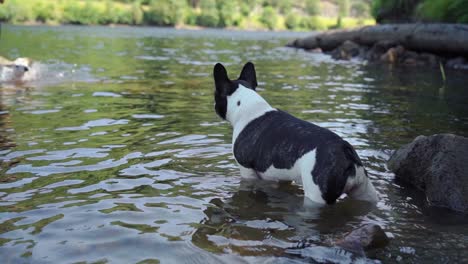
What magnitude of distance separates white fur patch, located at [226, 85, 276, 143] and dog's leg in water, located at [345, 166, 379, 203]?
1662 mm

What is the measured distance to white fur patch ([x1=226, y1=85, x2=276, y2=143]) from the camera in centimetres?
662

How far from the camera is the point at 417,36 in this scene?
26.3 m

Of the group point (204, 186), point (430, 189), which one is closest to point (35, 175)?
point (204, 186)

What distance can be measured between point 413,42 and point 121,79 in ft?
54.8

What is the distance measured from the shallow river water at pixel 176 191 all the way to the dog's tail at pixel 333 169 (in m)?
0.34

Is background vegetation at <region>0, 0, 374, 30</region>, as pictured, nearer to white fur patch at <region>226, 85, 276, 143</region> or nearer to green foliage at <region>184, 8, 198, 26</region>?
green foliage at <region>184, 8, 198, 26</region>

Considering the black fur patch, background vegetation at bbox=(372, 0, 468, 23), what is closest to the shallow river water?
the black fur patch

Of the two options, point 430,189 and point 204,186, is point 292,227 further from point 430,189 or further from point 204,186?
point 430,189

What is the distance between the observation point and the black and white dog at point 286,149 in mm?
5289

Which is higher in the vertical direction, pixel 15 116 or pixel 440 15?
pixel 440 15

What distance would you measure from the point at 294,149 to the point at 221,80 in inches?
67.0

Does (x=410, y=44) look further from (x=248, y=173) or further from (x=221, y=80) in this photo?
(x=248, y=173)

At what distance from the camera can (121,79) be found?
17.8m

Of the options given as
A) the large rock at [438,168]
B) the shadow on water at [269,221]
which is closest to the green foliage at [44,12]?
the large rock at [438,168]
